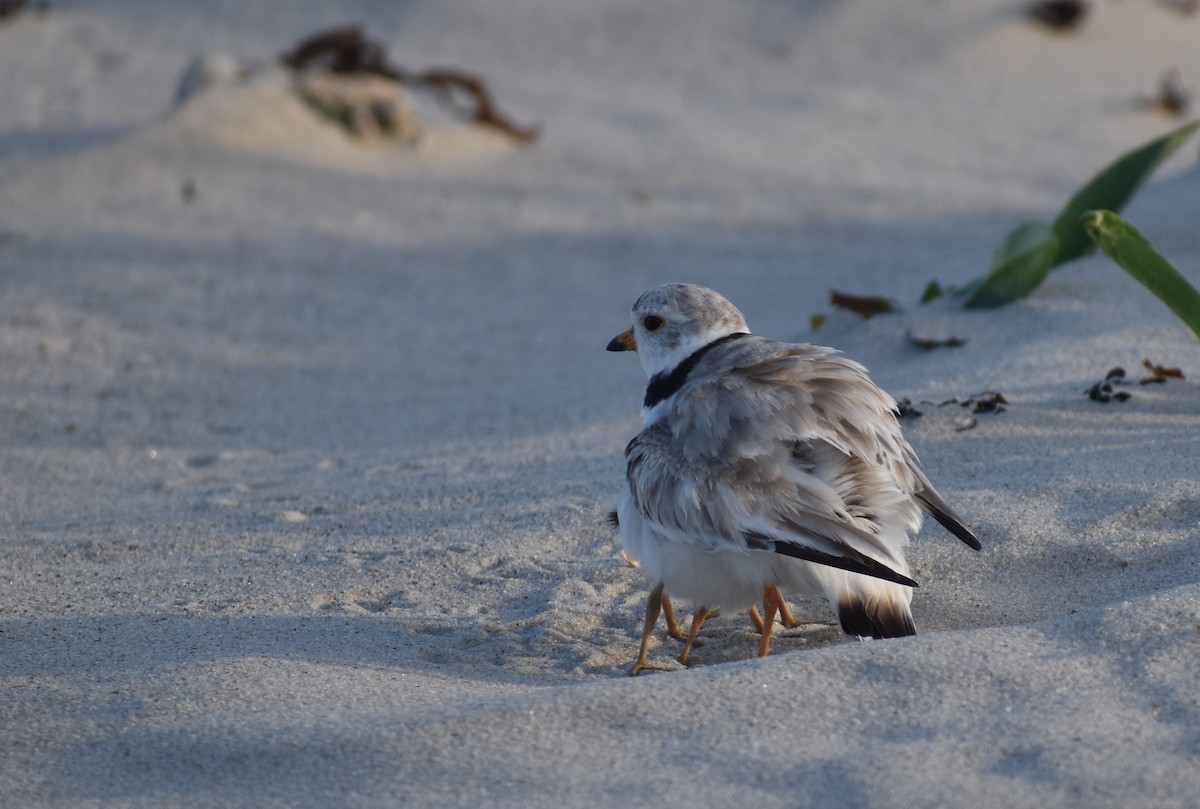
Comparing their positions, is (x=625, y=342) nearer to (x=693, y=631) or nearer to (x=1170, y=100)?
(x=693, y=631)

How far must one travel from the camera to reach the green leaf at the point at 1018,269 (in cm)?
529

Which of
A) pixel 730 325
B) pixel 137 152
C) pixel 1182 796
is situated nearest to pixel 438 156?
pixel 137 152

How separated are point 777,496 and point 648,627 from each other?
0.48m

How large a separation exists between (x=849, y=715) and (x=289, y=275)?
16.9ft

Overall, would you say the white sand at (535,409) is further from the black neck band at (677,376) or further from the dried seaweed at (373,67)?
the black neck band at (677,376)

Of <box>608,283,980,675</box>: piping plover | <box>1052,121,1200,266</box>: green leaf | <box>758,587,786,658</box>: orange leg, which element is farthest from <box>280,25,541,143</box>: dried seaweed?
<box>758,587,786,658</box>: orange leg

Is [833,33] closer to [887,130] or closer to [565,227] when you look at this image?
[887,130]

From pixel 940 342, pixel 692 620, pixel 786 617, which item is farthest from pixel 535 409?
pixel 786 617

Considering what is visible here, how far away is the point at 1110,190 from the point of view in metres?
5.58

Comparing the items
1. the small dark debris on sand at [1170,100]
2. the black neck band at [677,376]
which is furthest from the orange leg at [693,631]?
the small dark debris on sand at [1170,100]

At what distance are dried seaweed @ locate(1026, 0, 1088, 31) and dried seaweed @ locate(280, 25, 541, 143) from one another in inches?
162

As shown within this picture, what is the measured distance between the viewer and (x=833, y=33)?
10.3m

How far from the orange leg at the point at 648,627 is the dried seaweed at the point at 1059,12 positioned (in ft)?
27.6

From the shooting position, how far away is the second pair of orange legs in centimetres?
312
